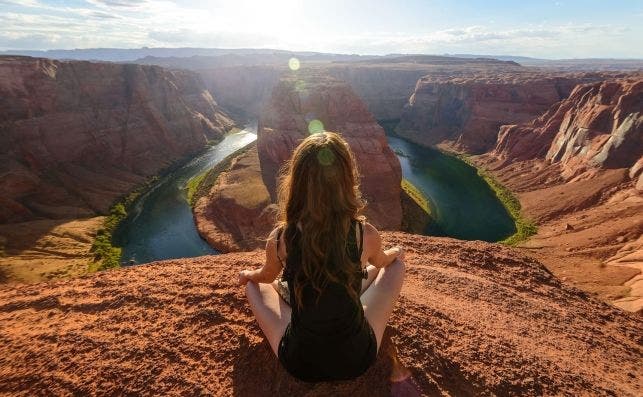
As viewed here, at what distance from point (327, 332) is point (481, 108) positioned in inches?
3657

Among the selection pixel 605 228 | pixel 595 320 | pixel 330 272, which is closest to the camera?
pixel 330 272

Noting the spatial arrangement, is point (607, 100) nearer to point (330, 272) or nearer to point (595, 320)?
point (595, 320)

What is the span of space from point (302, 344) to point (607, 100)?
69975 millimetres

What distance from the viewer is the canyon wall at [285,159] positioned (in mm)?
43125

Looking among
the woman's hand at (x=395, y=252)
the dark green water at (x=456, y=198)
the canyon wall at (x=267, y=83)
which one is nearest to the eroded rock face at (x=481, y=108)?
the dark green water at (x=456, y=198)

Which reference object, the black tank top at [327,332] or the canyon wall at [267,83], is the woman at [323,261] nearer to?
the black tank top at [327,332]

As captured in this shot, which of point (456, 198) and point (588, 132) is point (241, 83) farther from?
point (588, 132)

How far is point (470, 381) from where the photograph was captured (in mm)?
5754

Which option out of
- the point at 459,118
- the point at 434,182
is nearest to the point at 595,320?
the point at 434,182

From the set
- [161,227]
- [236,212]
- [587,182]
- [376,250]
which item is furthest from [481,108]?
[376,250]

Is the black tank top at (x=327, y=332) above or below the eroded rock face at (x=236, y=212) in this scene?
above

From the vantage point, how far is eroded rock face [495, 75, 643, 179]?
162 feet

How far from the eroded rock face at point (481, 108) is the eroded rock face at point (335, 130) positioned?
1478 inches

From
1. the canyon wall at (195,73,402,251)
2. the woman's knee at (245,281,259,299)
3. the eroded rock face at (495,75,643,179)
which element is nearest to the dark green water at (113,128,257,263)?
the canyon wall at (195,73,402,251)
